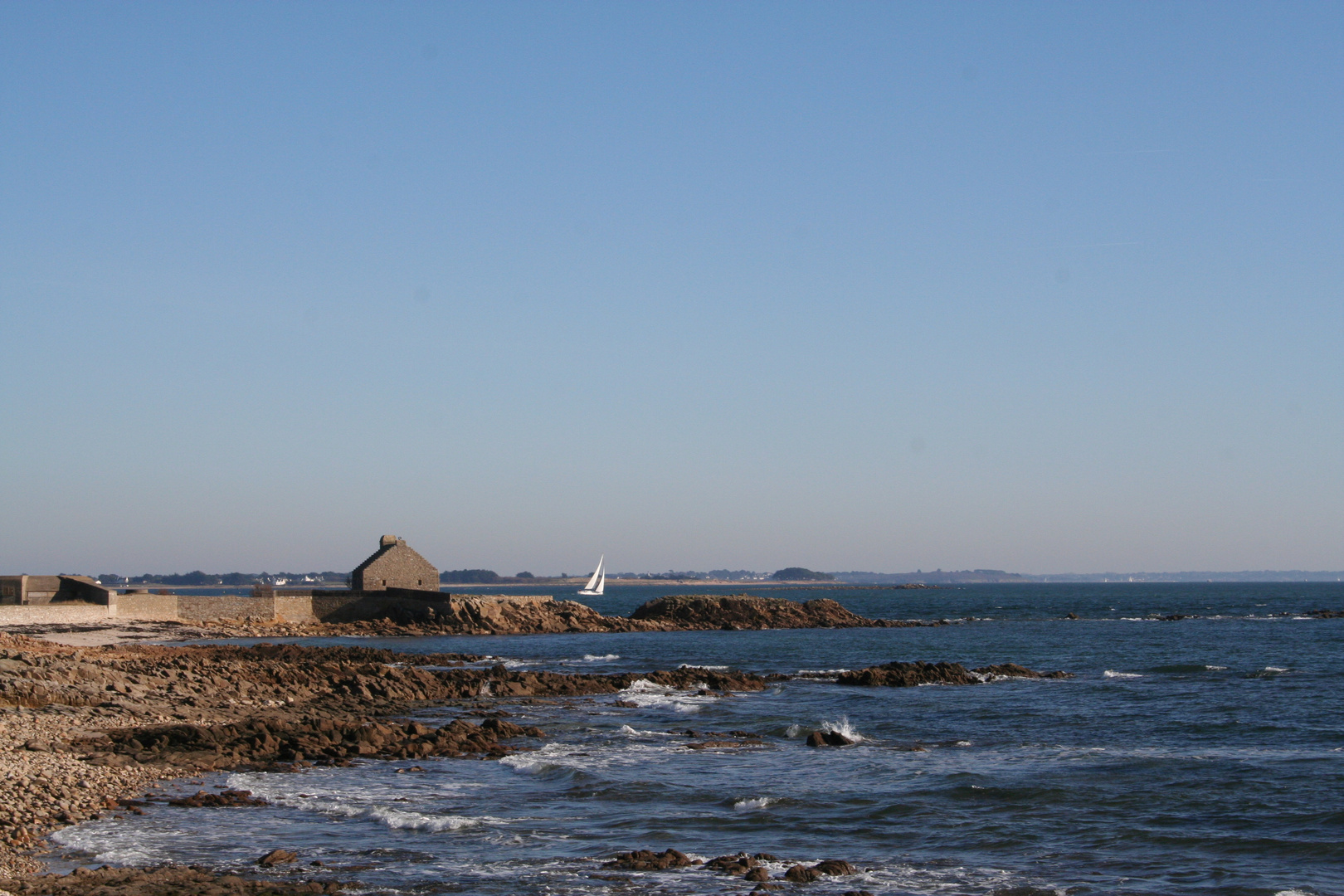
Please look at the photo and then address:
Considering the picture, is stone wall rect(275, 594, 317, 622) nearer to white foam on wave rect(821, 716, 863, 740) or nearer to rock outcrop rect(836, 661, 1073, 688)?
rock outcrop rect(836, 661, 1073, 688)

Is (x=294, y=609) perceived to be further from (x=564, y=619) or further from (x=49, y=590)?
(x=564, y=619)

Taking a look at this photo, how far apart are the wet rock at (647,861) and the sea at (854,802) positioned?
0.70ft

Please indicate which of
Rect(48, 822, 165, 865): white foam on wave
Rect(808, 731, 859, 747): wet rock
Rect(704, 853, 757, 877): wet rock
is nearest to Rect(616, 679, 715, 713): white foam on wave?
Rect(808, 731, 859, 747): wet rock

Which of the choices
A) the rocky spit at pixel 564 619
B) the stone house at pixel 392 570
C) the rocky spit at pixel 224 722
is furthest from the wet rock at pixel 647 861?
the stone house at pixel 392 570

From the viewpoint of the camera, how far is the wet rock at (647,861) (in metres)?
14.6

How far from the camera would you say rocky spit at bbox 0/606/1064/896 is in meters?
14.3

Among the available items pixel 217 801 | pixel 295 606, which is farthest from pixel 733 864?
pixel 295 606

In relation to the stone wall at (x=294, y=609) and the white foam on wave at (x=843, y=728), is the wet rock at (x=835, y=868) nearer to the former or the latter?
the white foam on wave at (x=843, y=728)

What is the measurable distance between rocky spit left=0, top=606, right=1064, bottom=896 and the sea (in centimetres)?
66

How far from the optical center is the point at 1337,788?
792 inches

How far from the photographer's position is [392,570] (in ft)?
240

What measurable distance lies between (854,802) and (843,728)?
28.0 feet

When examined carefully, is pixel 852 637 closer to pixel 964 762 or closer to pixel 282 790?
pixel 964 762

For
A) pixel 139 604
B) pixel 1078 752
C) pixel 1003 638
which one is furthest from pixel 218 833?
pixel 1003 638
